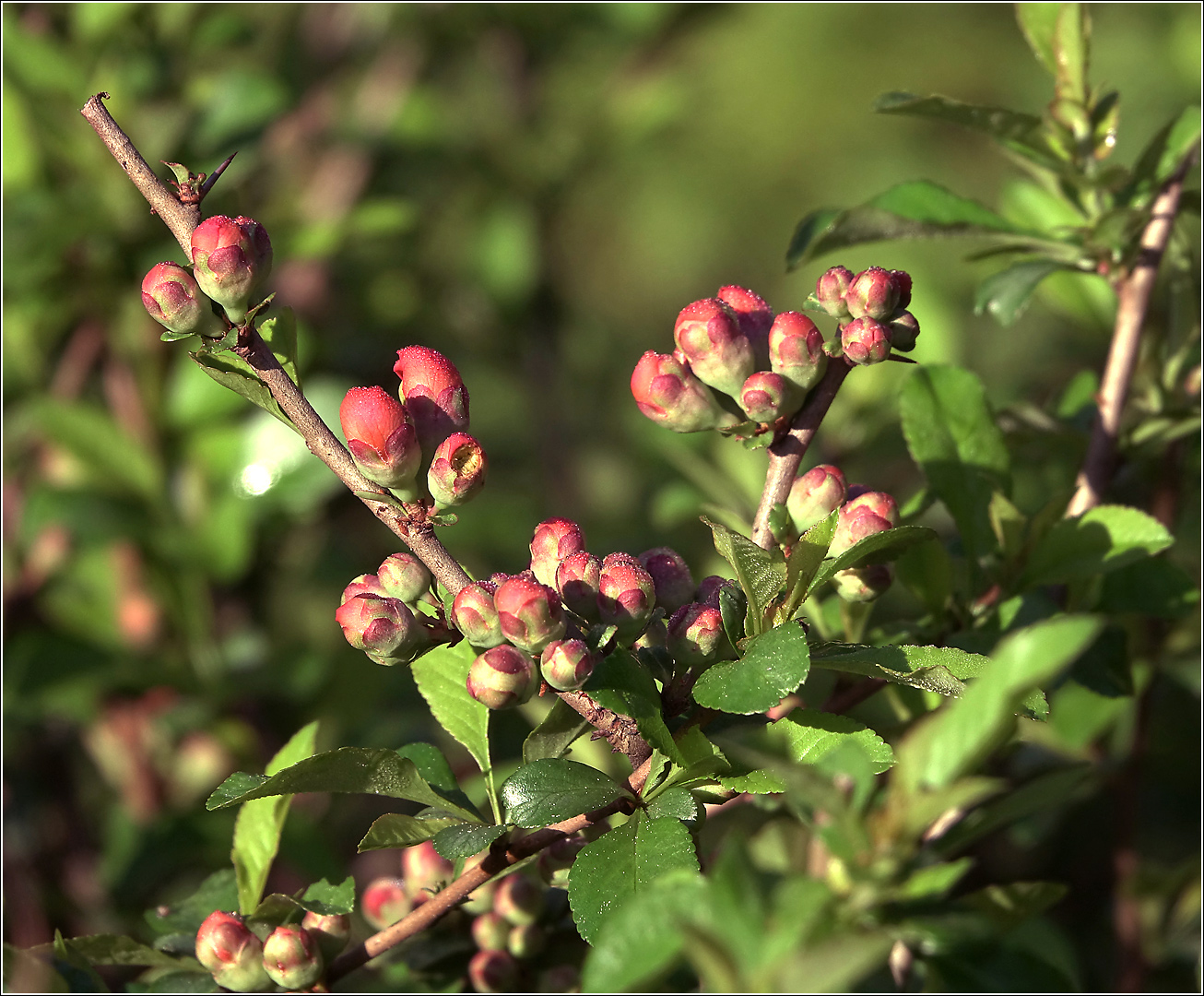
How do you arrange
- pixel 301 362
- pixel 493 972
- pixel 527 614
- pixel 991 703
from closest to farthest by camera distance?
pixel 991 703 < pixel 527 614 < pixel 493 972 < pixel 301 362

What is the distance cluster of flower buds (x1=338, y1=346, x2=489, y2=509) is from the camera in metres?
0.75

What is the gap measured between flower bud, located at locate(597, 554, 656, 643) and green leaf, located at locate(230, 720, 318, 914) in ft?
1.04

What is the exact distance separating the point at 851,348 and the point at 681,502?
70cm

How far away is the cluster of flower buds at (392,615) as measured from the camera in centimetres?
74

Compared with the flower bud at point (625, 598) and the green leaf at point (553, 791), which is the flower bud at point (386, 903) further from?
the flower bud at point (625, 598)

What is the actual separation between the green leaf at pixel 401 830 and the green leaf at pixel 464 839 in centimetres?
1

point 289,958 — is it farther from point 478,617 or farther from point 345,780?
point 478,617

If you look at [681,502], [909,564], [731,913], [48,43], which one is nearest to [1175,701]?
[681,502]

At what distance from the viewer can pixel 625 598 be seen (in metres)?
0.75

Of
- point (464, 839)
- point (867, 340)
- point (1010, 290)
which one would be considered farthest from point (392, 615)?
point (1010, 290)

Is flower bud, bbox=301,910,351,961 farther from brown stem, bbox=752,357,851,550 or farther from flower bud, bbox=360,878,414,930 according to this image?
brown stem, bbox=752,357,851,550

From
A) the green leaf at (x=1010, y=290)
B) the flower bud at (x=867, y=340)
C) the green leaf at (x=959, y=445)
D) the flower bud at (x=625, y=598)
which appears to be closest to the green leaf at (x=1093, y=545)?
the green leaf at (x=959, y=445)

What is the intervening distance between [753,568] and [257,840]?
0.49 meters

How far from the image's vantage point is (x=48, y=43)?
5.91 feet
